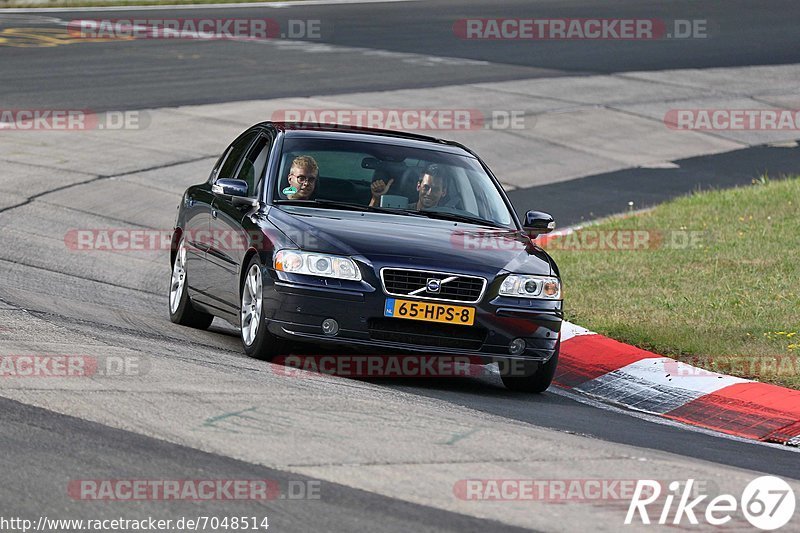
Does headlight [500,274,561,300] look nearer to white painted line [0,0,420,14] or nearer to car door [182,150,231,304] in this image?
car door [182,150,231,304]

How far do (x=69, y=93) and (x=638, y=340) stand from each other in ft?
48.6

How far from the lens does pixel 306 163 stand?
9.84 m

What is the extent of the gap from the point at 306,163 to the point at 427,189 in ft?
2.74

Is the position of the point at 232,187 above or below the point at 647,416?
above

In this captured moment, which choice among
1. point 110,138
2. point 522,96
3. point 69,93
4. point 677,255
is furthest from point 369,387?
point 522,96

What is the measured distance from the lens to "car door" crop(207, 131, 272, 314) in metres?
9.66

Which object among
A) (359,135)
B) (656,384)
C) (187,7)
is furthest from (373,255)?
(187,7)

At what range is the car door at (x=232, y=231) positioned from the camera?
380 inches

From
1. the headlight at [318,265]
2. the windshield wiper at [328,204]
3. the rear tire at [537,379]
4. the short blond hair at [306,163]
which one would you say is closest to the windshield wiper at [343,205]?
the windshield wiper at [328,204]

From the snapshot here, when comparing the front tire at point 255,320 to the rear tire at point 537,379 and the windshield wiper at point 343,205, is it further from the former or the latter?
the rear tire at point 537,379

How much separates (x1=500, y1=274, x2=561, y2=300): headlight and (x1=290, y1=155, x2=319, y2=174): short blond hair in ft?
5.59

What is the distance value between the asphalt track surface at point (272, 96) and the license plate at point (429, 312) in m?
0.44

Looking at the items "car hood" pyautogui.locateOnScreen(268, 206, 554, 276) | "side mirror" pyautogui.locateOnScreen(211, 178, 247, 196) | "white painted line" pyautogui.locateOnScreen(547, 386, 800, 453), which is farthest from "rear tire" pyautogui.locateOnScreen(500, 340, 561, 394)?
"side mirror" pyautogui.locateOnScreen(211, 178, 247, 196)

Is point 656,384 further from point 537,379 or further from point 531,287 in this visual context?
point 531,287
